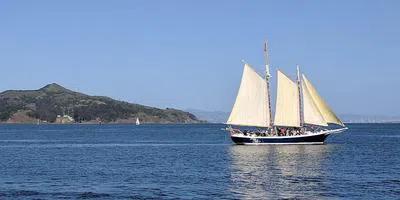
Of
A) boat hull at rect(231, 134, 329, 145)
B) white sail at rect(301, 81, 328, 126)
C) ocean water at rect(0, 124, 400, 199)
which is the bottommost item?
ocean water at rect(0, 124, 400, 199)

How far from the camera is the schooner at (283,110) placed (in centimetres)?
12769

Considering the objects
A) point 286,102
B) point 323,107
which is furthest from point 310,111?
point 286,102

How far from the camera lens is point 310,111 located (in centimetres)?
12800

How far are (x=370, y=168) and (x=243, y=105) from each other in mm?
49681

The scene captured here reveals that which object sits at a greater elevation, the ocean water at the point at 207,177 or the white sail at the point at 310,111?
the white sail at the point at 310,111

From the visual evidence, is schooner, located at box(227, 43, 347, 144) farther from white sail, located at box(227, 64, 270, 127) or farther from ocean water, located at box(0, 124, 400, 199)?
ocean water, located at box(0, 124, 400, 199)

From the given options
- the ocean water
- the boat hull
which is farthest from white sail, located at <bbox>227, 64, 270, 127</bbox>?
the ocean water

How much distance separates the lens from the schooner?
128 m

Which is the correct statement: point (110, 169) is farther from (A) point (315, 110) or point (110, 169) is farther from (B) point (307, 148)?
(A) point (315, 110)

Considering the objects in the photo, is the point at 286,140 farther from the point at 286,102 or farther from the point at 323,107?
the point at 323,107

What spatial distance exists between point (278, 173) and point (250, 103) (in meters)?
56.3

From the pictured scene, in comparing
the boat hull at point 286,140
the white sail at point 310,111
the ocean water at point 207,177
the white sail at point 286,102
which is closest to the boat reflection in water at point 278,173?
the ocean water at point 207,177

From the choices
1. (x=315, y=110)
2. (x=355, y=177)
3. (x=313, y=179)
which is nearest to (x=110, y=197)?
(x=313, y=179)

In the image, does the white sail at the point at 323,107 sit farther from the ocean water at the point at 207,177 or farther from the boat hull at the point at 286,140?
the ocean water at the point at 207,177
